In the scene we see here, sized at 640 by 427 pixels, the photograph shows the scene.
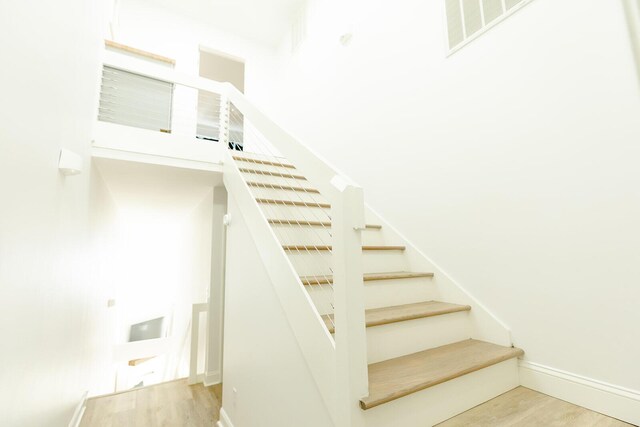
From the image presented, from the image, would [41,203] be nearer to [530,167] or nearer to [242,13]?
[530,167]

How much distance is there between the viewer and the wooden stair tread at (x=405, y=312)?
139 centimetres

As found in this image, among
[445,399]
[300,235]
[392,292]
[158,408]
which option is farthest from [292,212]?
[158,408]

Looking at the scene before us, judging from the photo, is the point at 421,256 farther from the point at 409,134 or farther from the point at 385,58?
the point at 385,58

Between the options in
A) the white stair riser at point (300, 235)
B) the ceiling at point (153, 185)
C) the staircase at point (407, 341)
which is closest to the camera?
the staircase at point (407, 341)

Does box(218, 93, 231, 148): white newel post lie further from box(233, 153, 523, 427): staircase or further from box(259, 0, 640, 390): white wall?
box(259, 0, 640, 390): white wall

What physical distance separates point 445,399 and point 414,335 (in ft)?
1.10

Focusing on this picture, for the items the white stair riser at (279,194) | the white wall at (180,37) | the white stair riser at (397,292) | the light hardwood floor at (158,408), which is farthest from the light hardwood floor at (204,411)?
the white wall at (180,37)

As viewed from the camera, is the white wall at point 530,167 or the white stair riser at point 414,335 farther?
the white stair riser at point 414,335

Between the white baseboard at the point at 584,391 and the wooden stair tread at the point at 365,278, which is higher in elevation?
the wooden stair tread at the point at 365,278

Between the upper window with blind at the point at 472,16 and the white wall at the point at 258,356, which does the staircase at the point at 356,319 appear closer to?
the white wall at the point at 258,356

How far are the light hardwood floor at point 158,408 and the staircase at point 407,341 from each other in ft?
6.02

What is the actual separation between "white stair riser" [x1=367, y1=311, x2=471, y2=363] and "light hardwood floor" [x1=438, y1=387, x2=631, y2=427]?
33cm

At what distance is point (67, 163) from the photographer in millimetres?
1571

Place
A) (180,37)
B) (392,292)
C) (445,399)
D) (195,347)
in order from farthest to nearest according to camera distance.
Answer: (180,37) < (195,347) < (392,292) < (445,399)
